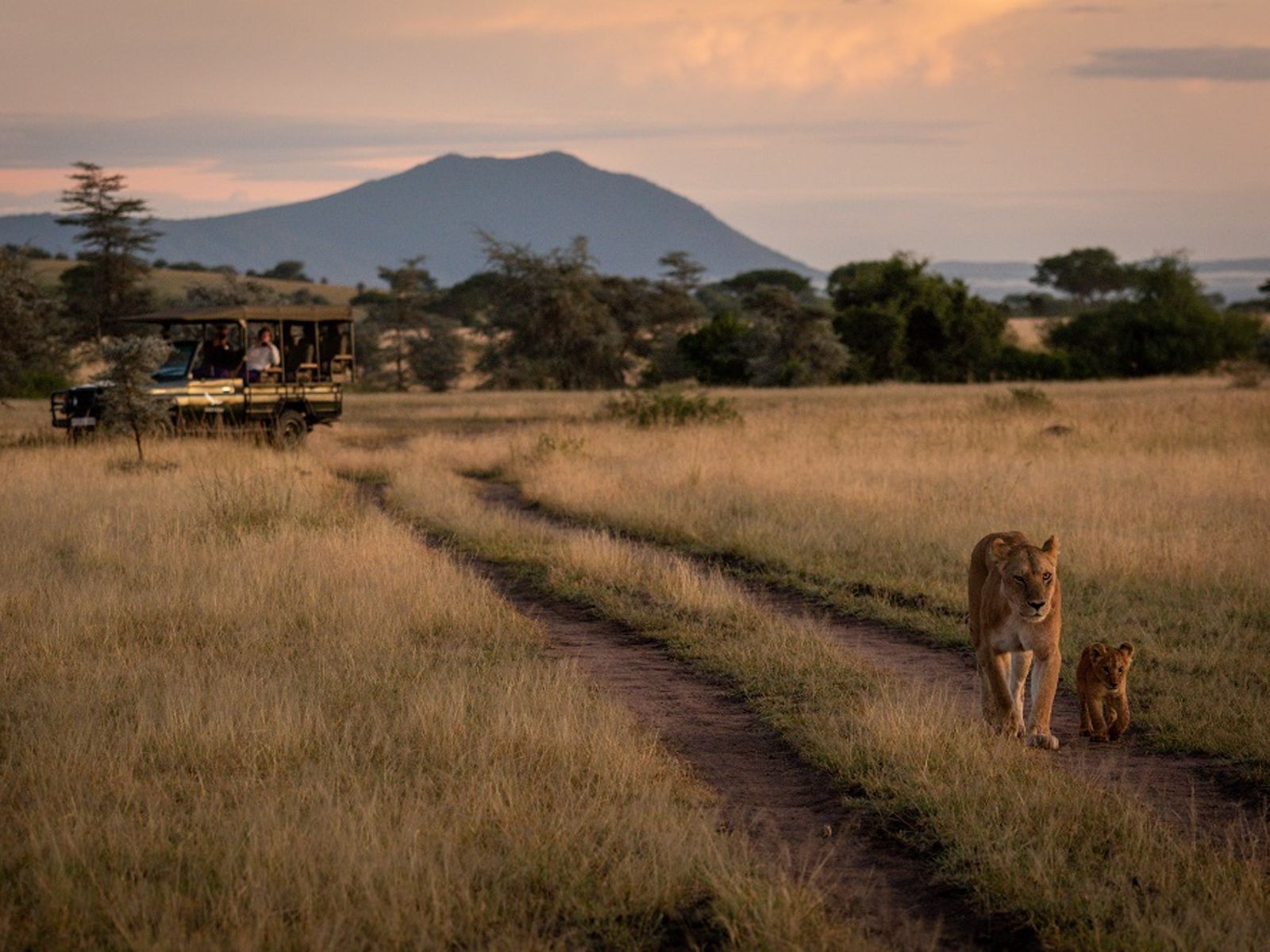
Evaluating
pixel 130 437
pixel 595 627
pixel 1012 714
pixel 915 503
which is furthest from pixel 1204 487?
pixel 130 437

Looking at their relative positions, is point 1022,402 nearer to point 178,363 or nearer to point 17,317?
point 178,363

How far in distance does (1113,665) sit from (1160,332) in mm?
53067

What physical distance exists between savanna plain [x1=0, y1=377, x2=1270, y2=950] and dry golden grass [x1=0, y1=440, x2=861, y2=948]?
0.02 metres

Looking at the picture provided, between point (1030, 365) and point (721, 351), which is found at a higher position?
point (721, 351)

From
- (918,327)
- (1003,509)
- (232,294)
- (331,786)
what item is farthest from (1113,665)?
(918,327)

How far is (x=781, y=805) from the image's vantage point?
5.99 m

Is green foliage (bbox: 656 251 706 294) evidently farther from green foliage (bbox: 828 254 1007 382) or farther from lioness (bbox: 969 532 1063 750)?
lioness (bbox: 969 532 1063 750)

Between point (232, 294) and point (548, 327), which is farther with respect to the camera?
point (548, 327)

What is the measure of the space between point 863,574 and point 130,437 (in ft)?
Result: 46.4

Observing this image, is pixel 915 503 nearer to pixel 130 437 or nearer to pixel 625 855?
pixel 625 855

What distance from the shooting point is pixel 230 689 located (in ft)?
23.7

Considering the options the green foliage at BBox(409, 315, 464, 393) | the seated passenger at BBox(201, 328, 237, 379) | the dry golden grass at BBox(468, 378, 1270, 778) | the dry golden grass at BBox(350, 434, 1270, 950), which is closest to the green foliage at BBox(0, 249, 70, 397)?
the seated passenger at BBox(201, 328, 237, 379)

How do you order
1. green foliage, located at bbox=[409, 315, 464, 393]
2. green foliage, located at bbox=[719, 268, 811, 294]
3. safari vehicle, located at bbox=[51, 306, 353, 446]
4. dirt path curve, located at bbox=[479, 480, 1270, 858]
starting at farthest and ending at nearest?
green foliage, located at bbox=[719, 268, 811, 294] → green foliage, located at bbox=[409, 315, 464, 393] → safari vehicle, located at bbox=[51, 306, 353, 446] → dirt path curve, located at bbox=[479, 480, 1270, 858]

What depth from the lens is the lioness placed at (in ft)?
20.8
